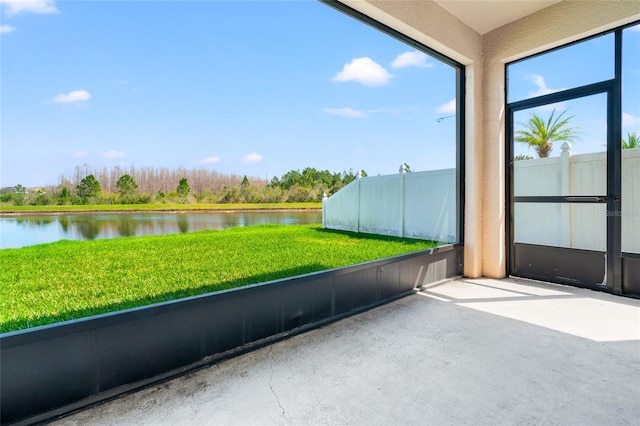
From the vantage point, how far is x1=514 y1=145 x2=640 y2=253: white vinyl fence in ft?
9.68

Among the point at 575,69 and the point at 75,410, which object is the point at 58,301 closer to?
the point at 75,410

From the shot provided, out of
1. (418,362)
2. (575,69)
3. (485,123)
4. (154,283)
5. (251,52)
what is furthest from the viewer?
(485,123)

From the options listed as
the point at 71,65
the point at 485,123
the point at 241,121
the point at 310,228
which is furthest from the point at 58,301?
the point at 485,123

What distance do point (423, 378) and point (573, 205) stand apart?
2.78 m

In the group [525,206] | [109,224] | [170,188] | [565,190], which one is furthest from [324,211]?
[565,190]

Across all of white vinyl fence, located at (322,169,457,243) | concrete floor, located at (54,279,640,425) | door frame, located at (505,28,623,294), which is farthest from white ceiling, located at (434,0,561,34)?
concrete floor, located at (54,279,640,425)

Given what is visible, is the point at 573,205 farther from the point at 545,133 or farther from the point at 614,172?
the point at 545,133

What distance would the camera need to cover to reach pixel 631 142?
294 cm

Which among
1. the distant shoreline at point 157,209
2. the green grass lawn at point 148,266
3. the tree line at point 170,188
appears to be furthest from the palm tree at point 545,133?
the distant shoreline at point 157,209

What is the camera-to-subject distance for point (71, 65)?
1694 mm

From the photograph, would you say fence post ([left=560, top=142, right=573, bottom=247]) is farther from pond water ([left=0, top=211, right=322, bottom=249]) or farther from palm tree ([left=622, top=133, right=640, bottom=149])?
pond water ([left=0, top=211, right=322, bottom=249])

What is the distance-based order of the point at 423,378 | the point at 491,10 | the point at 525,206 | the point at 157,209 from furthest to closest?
the point at 525,206 → the point at 491,10 → the point at 157,209 → the point at 423,378

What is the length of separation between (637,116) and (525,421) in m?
3.04

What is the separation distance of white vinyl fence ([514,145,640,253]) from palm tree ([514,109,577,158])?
11cm
